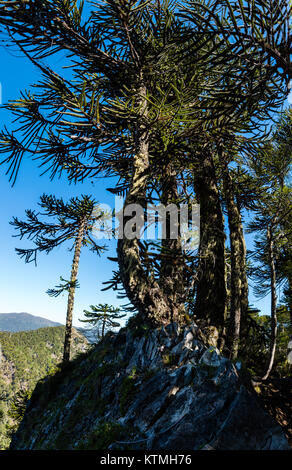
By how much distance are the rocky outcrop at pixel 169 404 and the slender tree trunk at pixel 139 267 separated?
454mm

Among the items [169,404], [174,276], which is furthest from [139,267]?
[169,404]

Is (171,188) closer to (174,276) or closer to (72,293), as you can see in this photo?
(174,276)

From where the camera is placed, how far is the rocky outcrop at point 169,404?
250 centimetres

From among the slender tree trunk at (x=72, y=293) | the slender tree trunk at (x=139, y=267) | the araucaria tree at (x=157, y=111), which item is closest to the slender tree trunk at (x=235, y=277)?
the araucaria tree at (x=157, y=111)

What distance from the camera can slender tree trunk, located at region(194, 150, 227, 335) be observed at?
538cm

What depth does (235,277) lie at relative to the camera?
19.5 feet

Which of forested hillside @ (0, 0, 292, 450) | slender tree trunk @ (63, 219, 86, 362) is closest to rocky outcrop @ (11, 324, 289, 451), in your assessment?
forested hillside @ (0, 0, 292, 450)

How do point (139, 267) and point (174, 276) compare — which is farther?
point (174, 276)

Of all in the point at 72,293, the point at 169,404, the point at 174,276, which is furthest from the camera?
the point at 72,293

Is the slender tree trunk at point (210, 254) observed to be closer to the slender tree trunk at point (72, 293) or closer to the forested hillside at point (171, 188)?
the forested hillside at point (171, 188)

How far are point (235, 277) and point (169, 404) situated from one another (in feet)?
11.5
